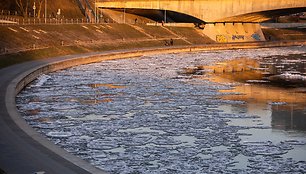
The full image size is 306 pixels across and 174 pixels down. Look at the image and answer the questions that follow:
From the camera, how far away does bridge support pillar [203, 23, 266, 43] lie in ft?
378

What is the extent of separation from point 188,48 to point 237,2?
742 inches

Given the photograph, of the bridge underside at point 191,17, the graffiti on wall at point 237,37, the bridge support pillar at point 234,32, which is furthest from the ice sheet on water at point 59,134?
the graffiti on wall at point 237,37

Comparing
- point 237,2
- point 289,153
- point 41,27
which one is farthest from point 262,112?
point 237,2

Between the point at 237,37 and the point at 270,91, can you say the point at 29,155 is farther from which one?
the point at 237,37

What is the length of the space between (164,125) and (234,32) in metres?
90.2

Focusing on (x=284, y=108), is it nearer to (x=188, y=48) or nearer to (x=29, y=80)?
(x=29, y=80)

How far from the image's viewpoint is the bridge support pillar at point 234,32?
11519cm

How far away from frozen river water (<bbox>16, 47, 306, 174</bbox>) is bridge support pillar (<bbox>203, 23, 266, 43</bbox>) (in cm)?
6477

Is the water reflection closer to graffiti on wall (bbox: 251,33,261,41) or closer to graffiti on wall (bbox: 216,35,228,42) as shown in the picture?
graffiti on wall (bbox: 216,35,228,42)

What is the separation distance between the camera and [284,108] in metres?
36.0

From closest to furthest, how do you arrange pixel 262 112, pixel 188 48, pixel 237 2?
pixel 262 112 < pixel 188 48 < pixel 237 2

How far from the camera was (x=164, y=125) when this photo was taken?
3070 centimetres

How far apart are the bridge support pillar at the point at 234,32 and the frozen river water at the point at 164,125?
213ft

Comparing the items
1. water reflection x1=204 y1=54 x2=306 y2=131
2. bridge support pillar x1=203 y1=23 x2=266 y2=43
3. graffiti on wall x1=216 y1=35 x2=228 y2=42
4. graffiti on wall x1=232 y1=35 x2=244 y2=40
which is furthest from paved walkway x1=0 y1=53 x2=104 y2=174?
graffiti on wall x1=232 y1=35 x2=244 y2=40
